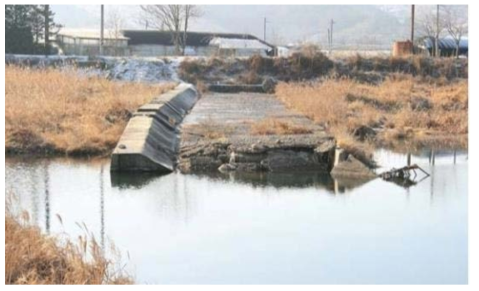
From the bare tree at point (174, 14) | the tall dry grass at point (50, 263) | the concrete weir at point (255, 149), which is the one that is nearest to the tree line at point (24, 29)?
the bare tree at point (174, 14)

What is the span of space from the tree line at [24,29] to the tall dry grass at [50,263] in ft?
93.3

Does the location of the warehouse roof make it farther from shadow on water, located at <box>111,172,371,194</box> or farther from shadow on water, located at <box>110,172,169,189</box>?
shadow on water, located at <box>110,172,169,189</box>

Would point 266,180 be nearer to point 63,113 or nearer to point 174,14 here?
point 63,113

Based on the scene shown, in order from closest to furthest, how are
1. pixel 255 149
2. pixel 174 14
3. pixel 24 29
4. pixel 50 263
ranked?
pixel 50 263 < pixel 255 149 < pixel 24 29 < pixel 174 14

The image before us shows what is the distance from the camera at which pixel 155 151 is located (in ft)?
37.6

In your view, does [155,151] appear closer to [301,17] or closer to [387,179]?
[387,179]

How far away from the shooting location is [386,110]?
789 inches

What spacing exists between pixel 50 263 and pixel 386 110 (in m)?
15.5

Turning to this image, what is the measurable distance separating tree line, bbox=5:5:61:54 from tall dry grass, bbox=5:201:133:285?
28436mm

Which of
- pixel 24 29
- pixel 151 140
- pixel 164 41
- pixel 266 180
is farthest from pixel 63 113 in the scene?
pixel 164 41

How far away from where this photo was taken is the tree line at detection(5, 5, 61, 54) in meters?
33.9

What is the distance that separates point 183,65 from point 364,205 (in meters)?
22.2

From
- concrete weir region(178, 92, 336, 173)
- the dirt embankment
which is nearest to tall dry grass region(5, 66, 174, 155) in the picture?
concrete weir region(178, 92, 336, 173)

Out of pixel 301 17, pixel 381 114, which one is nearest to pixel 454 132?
pixel 381 114
